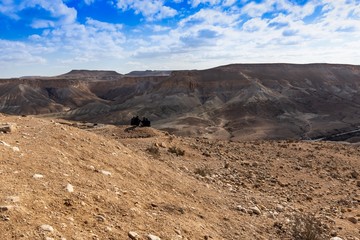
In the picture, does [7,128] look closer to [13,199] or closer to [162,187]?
[162,187]

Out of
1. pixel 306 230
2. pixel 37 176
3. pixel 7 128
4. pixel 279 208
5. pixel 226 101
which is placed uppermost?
pixel 7 128

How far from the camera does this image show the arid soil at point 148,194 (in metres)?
5.13

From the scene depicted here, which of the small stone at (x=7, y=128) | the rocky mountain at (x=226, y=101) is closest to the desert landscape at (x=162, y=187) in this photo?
the small stone at (x=7, y=128)

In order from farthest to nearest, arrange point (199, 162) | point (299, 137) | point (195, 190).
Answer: point (299, 137) < point (199, 162) < point (195, 190)

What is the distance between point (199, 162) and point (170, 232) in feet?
24.4

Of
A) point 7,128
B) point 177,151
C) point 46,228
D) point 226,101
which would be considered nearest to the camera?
point 46,228

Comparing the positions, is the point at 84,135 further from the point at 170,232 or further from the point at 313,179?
the point at 313,179

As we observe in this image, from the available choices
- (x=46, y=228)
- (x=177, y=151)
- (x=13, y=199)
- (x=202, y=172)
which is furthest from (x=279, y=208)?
(x=13, y=199)

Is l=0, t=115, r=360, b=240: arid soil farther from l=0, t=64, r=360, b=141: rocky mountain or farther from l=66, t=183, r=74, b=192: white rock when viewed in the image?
l=0, t=64, r=360, b=141: rocky mountain

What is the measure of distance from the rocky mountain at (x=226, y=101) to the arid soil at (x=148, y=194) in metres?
51.3

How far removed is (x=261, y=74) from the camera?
380 ft

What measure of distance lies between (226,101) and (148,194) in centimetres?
9375

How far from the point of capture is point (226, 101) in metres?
99.9

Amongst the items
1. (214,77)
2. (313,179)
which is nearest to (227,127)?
(214,77)
